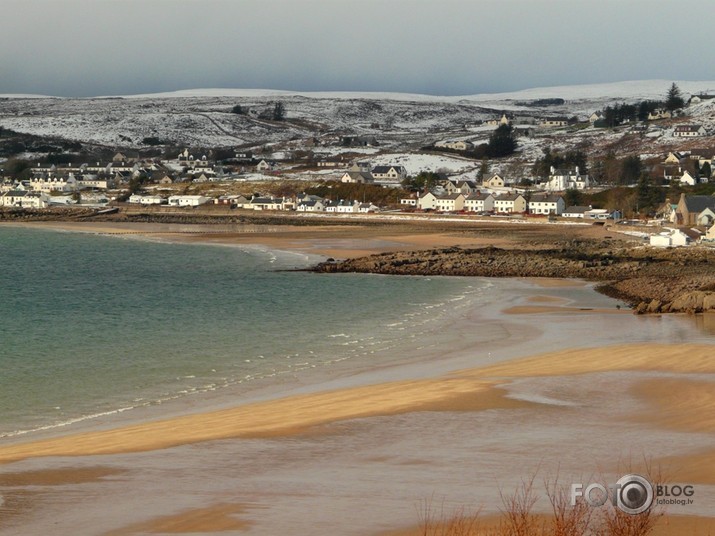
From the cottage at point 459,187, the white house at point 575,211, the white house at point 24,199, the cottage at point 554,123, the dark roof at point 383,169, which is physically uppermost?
the cottage at point 554,123

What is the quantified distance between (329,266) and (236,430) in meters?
26.8

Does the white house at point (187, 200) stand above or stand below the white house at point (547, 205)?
below

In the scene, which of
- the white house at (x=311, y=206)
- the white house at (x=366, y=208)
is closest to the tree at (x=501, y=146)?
the white house at (x=366, y=208)

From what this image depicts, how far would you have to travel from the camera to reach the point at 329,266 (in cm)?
4091

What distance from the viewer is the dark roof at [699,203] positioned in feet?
188

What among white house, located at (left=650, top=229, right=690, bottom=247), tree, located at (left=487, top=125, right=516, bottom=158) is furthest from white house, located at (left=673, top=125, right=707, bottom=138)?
white house, located at (left=650, top=229, right=690, bottom=247)

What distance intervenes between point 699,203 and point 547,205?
20.0 metres

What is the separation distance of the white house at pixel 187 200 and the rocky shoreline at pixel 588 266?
50048 mm

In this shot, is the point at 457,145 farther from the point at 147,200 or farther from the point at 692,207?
the point at 692,207

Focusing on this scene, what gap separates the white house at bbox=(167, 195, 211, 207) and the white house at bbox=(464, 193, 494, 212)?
25.6m

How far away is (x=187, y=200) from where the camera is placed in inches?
3708

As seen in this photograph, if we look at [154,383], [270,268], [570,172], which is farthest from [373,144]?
[154,383]

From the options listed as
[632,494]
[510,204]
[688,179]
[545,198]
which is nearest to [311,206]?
[510,204]

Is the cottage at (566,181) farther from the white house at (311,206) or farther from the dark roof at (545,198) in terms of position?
the white house at (311,206)
